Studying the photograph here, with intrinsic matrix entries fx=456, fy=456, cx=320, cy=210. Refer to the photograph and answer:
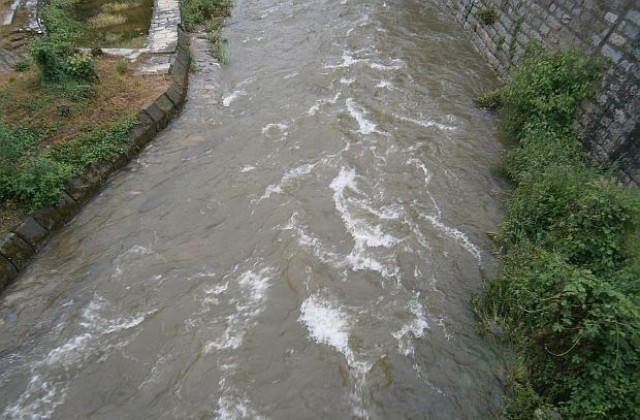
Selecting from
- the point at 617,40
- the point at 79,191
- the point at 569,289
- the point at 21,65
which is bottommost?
the point at 79,191

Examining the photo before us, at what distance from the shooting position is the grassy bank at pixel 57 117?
765 cm

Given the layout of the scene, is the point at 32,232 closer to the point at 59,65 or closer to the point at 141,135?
the point at 141,135

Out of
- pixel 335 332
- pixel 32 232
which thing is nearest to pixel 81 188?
pixel 32 232

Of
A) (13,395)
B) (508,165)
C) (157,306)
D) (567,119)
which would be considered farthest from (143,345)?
(567,119)

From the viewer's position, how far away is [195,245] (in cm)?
750

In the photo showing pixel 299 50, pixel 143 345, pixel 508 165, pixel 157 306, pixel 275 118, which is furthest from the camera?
pixel 299 50

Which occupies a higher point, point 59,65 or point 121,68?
point 59,65

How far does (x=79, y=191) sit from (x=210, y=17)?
8.61 m

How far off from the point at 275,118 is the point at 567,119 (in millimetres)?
5980

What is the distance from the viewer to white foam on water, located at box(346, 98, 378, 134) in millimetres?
9797

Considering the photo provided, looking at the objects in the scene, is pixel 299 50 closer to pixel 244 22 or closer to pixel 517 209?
pixel 244 22

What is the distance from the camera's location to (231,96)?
1105cm

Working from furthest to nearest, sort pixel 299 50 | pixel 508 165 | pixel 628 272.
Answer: pixel 299 50
pixel 508 165
pixel 628 272

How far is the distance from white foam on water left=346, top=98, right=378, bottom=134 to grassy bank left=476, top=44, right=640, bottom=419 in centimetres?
→ 303
